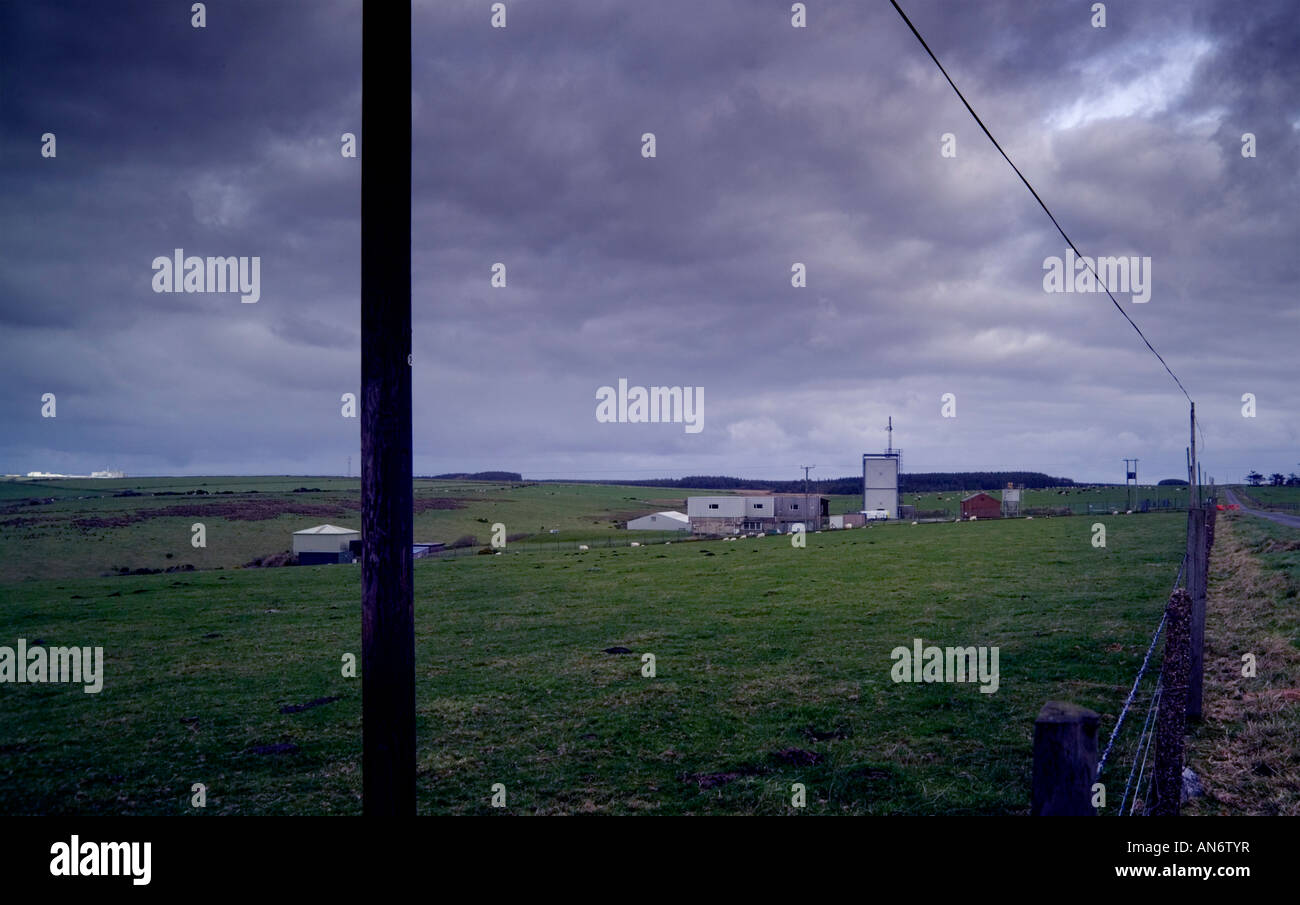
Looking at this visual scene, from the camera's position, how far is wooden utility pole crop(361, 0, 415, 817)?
159 inches

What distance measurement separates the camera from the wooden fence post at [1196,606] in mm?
10719

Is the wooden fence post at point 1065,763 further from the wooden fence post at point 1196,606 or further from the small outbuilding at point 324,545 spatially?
the small outbuilding at point 324,545

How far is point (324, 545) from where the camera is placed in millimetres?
64438

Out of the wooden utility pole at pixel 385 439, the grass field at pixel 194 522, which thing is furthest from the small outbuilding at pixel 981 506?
the wooden utility pole at pixel 385 439

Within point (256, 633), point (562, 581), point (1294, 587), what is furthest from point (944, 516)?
point (256, 633)

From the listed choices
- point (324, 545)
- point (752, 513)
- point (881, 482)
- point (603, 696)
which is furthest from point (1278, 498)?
point (603, 696)

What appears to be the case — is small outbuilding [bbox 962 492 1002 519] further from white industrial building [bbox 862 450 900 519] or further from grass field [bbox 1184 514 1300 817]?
grass field [bbox 1184 514 1300 817]

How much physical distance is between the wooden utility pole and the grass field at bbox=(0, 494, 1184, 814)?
536 centimetres

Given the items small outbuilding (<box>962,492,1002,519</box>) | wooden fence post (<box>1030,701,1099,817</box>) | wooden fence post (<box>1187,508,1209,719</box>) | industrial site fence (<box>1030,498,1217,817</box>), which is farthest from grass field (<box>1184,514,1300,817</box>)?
small outbuilding (<box>962,492,1002,519</box>)

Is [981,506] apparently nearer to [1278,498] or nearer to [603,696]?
[1278,498]

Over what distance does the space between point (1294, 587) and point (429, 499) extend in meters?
131
